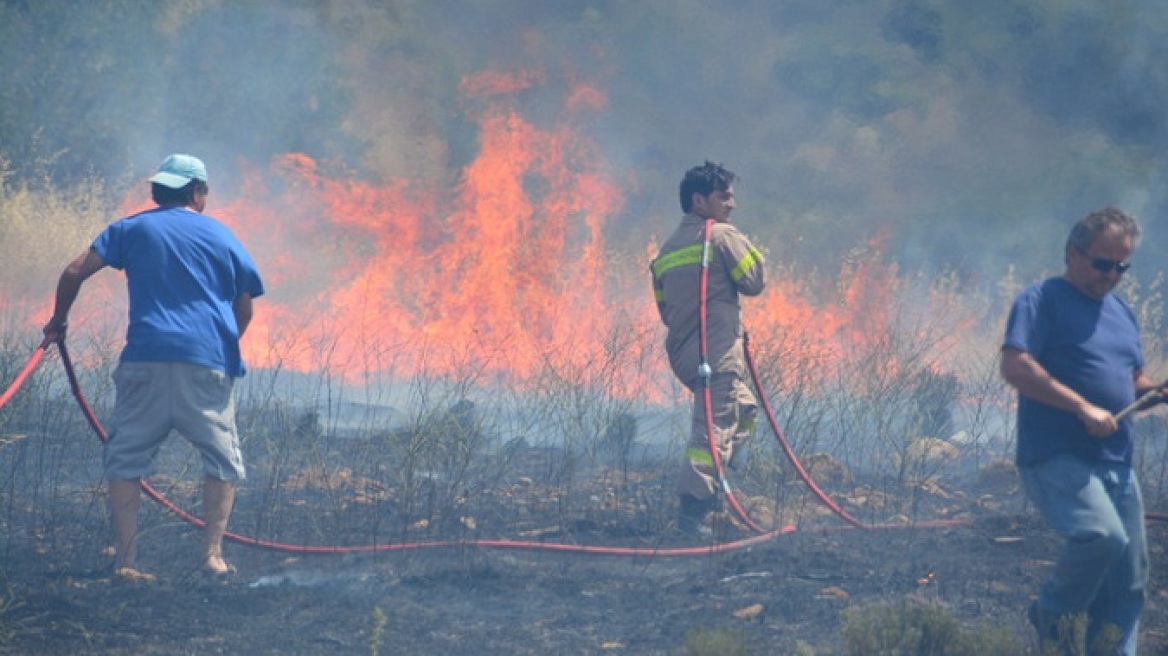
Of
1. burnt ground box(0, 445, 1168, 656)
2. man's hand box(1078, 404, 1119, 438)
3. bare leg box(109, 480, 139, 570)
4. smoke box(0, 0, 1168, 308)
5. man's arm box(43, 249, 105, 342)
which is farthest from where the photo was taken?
smoke box(0, 0, 1168, 308)

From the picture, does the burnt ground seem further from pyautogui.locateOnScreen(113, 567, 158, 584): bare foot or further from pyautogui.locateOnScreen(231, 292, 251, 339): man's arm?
pyautogui.locateOnScreen(231, 292, 251, 339): man's arm

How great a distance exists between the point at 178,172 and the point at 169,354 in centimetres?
91

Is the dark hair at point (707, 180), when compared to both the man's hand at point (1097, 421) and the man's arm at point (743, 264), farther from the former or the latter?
the man's hand at point (1097, 421)

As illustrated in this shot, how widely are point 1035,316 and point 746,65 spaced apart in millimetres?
12033

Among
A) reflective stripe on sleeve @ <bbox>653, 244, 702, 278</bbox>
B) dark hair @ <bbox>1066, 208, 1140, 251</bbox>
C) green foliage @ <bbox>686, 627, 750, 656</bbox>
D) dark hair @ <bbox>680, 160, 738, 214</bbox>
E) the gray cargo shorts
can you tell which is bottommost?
green foliage @ <bbox>686, 627, 750, 656</bbox>

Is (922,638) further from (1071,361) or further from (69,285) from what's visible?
(69,285)

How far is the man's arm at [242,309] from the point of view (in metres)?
5.82

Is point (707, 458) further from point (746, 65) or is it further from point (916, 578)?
point (746, 65)

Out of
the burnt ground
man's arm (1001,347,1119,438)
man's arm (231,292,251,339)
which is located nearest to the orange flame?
the burnt ground

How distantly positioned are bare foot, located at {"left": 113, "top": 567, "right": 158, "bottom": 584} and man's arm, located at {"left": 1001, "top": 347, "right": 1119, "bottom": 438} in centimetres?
394

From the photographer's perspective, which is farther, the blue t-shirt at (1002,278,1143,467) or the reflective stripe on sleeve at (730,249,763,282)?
the reflective stripe on sleeve at (730,249,763,282)

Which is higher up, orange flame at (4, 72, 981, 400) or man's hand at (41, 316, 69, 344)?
orange flame at (4, 72, 981, 400)

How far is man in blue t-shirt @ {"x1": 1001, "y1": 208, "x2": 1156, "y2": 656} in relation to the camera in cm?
401

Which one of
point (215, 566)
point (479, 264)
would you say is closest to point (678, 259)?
point (215, 566)
